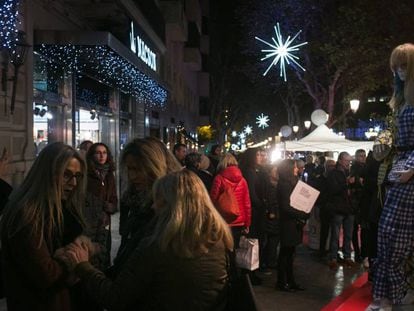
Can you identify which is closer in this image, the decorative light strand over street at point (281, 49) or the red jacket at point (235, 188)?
the red jacket at point (235, 188)

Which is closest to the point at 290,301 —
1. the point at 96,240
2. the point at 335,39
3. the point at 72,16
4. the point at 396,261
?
the point at 396,261

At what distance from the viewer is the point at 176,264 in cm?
248

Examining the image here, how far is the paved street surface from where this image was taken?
6797 mm

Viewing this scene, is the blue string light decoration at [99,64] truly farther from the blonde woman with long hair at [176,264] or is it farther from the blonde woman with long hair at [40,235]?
the blonde woman with long hair at [176,264]

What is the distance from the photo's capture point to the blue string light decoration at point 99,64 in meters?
9.77

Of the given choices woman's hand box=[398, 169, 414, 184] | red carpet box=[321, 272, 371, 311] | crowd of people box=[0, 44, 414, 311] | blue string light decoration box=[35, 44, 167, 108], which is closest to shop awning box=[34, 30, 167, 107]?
blue string light decoration box=[35, 44, 167, 108]

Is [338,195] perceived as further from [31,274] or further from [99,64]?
[31,274]

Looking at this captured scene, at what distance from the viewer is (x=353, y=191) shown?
32.5 feet

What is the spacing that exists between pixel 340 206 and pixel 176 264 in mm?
7213

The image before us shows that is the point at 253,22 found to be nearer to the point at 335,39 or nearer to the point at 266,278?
the point at 335,39

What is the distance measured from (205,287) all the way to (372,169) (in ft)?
15.3

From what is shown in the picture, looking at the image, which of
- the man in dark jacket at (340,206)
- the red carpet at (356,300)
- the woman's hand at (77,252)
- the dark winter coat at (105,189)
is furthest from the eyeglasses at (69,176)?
the man in dark jacket at (340,206)

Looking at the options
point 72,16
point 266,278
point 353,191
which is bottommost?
point 266,278

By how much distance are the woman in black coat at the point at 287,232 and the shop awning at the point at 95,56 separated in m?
3.87
